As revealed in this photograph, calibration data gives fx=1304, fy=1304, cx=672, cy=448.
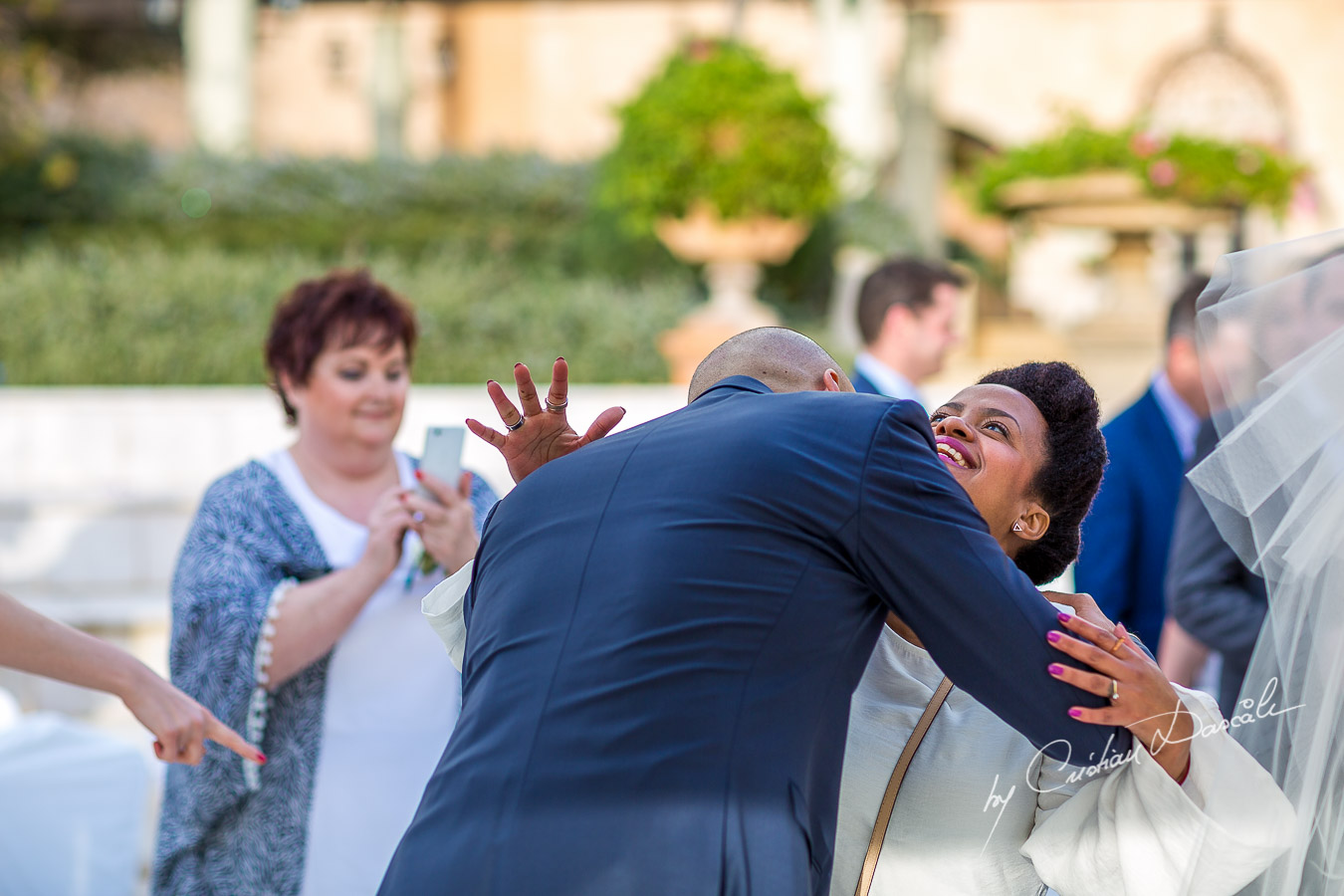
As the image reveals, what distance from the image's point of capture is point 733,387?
168cm

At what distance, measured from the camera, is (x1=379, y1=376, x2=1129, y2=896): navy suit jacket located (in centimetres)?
142

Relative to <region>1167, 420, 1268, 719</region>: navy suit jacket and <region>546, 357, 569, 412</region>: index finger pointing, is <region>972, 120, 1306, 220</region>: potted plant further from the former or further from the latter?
<region>546, 357, 569, 412</region>: index finger pointing

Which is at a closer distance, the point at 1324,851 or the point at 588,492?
the point at 588,492

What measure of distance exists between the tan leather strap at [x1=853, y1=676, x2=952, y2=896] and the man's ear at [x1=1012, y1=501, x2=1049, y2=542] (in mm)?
300

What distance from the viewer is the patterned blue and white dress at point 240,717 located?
268cm

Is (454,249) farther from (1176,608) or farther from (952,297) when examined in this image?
(1176,608)

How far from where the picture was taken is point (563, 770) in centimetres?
142

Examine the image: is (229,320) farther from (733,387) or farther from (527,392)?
(733,387)

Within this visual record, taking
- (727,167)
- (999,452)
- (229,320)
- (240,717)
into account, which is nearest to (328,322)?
(240,717)

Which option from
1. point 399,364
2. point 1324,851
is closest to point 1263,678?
point 1324,851

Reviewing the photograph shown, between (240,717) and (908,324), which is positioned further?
(908,324)

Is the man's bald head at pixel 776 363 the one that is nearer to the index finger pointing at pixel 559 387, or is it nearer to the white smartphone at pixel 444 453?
the index finger pointing at pixel 559 387

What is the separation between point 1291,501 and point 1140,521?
6.39ft

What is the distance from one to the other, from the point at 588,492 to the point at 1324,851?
109 centimetres
